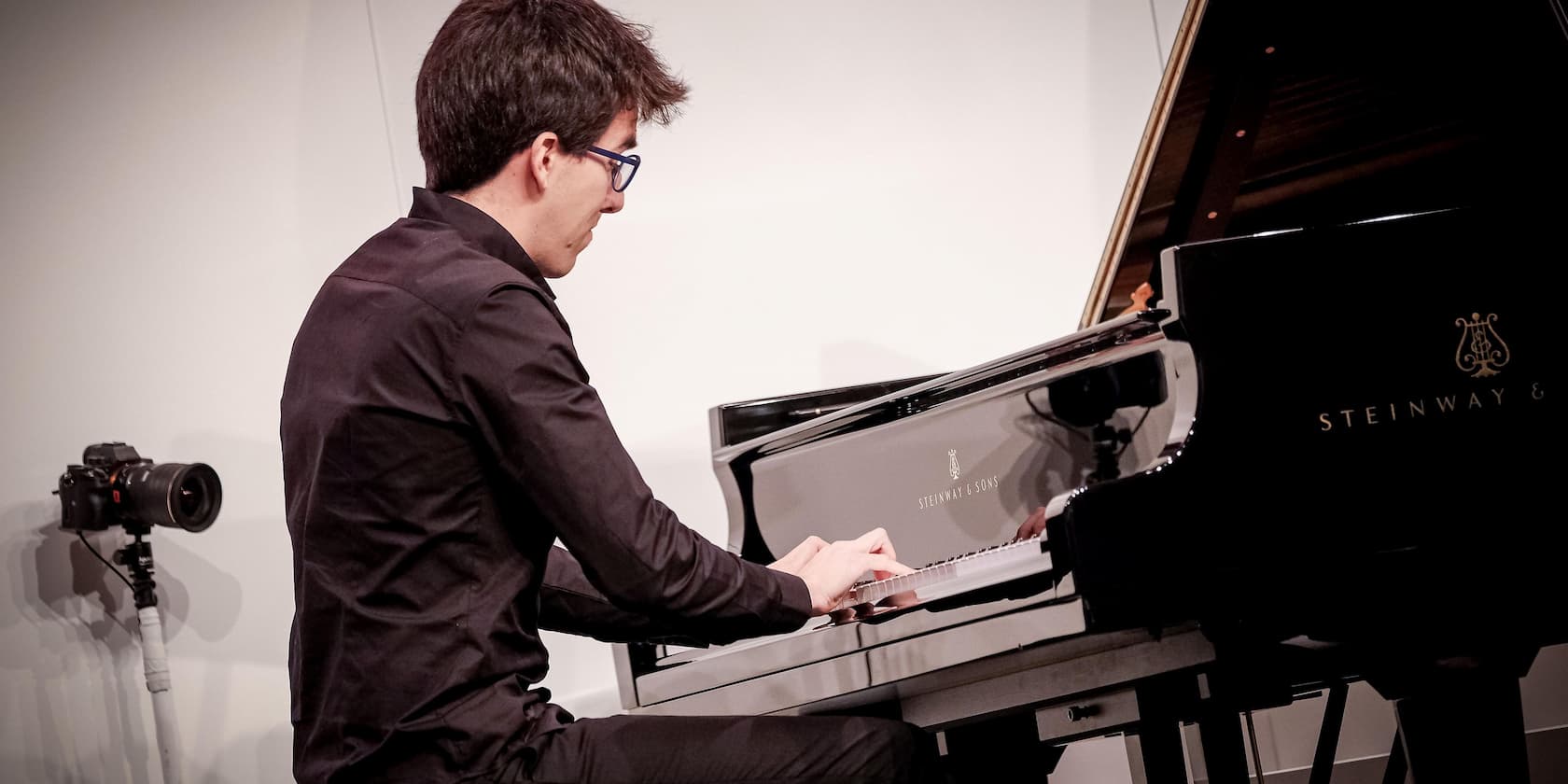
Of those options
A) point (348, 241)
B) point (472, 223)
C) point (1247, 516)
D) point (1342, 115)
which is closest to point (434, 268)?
point (472, 223)

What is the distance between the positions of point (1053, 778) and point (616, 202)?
2574 millimetres

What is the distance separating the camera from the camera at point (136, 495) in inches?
125

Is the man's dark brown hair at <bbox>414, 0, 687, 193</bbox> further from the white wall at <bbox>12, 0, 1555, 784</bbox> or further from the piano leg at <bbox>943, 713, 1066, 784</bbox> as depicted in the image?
the white wall at <bbox>12, 0, 1555, 784</bbox>

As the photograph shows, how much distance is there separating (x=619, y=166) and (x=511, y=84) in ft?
0.55

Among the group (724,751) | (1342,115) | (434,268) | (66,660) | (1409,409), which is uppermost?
(1342,115)

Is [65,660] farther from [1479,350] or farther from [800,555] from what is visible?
[1479,350]

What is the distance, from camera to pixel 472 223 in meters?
1.51

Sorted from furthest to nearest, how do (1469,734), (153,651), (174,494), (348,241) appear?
(348,241), (153,651), (174,494), (1469,734)

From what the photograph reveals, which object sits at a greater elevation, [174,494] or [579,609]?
[174,494]

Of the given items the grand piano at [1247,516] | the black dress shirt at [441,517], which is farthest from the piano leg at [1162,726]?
the black dress shirt at [441,517]

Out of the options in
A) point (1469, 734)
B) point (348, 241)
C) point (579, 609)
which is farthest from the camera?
point (348, 241)

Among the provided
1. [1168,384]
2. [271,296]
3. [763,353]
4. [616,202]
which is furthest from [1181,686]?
[271,296]

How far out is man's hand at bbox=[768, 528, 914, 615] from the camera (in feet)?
5.08

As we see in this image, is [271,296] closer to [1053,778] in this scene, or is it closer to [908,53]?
[908,53]
